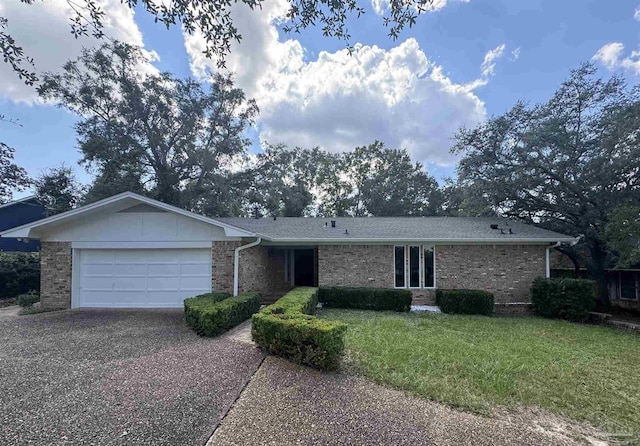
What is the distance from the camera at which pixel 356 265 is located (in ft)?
39.6

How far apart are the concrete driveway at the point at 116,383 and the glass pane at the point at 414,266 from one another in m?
7.79

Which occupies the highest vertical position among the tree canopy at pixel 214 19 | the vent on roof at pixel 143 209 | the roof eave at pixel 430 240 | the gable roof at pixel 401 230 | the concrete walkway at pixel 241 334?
the tree canopy at pixel 214 19

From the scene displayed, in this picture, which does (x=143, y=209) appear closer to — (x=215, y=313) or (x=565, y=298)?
(x=215, y=313)

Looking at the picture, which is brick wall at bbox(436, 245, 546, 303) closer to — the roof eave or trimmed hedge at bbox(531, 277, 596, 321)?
the roof eave

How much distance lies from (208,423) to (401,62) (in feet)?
43.1

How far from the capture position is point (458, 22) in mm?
9039

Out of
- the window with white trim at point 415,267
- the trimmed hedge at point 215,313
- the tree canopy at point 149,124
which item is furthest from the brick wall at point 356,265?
the tree canopy at point 149,124

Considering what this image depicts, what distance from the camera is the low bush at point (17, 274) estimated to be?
1313cm

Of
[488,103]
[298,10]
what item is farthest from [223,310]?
[488,103]

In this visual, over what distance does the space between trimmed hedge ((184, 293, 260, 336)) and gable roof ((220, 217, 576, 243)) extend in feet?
8.07

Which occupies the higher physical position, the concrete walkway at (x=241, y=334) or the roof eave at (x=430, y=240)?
the roof eave at (x=430, y=240)

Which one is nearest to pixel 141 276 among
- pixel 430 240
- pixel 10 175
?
pixel 430 240

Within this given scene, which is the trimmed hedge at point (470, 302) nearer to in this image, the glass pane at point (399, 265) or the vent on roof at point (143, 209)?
the glass pane at point (399, 265)

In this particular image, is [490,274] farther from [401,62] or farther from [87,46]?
[87,46]
